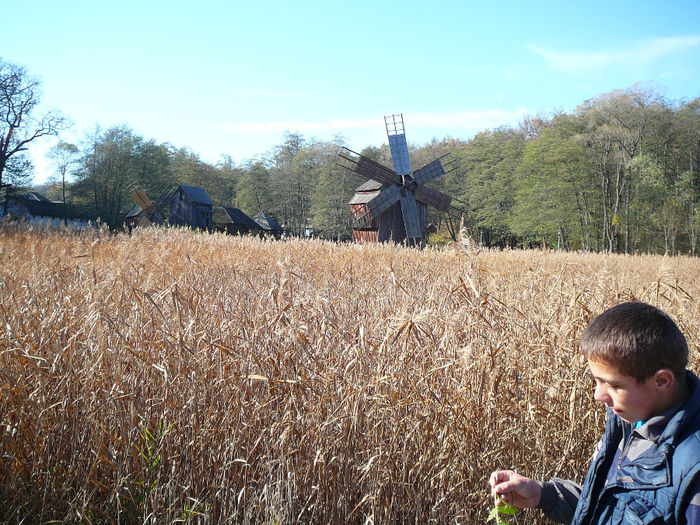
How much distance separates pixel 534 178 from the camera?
124ft

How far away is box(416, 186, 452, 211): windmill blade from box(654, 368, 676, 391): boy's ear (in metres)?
24.4

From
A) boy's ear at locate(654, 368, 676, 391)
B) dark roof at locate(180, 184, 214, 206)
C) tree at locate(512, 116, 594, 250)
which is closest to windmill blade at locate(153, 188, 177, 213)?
dark roof at locate(180, 184, 214, 206)

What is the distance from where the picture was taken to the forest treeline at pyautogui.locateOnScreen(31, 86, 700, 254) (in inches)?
1289

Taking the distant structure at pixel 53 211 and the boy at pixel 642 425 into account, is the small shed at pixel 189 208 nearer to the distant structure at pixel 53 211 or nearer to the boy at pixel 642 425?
the distant structure at pixel 53 211

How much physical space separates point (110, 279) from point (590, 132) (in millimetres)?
37338

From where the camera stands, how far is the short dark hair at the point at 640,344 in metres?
1.41

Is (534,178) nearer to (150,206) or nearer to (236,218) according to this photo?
(236,218)

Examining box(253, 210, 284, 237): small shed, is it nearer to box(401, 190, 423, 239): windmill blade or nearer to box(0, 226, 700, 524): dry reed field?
box(401, 190, 423, 239): windmill blade

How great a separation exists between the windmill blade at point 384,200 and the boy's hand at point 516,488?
2297 centimetres

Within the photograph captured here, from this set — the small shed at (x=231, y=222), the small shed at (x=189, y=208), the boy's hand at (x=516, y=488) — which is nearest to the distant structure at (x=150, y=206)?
the small shed at (x=189, y=208)

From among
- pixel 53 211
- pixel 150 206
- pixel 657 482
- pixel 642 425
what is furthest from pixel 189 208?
pixel 657 482

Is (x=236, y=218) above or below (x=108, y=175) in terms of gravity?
below

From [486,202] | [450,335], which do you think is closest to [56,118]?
[486,202]

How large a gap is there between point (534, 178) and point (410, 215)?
17534 millimetres
